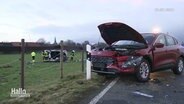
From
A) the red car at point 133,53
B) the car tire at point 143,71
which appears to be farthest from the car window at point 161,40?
the car tire at point 143,71

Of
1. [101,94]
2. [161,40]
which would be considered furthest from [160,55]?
[101,94]


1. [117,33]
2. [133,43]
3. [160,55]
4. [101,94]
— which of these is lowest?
[101,94]

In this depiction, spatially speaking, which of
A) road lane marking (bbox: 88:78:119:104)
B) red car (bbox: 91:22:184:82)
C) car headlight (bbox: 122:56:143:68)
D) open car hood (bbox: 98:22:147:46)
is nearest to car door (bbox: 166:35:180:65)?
red car (bbox: 91:22:184:82)

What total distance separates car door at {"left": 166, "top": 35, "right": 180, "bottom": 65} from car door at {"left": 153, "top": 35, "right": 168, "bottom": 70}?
248 mm

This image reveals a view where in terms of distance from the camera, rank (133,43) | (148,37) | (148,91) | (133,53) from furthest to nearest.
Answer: (148,37)
(133,43)
(133,53)
(148,91)

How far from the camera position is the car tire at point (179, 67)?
1435 cm

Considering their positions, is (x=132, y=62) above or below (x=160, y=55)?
below

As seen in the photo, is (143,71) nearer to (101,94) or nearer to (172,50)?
(172,50)

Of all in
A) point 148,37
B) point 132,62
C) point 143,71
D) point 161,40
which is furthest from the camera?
point 161,40

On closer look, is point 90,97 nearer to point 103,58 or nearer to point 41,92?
point 41,92

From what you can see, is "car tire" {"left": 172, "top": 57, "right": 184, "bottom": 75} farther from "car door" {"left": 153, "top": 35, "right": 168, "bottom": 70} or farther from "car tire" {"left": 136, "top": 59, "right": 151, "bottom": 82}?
"car tire" {"left": 136, "top": 59, "right": 151, "bottom": 82}

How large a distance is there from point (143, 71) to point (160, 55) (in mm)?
1261

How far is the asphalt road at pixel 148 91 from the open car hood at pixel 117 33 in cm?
135

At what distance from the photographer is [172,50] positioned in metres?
14.0
